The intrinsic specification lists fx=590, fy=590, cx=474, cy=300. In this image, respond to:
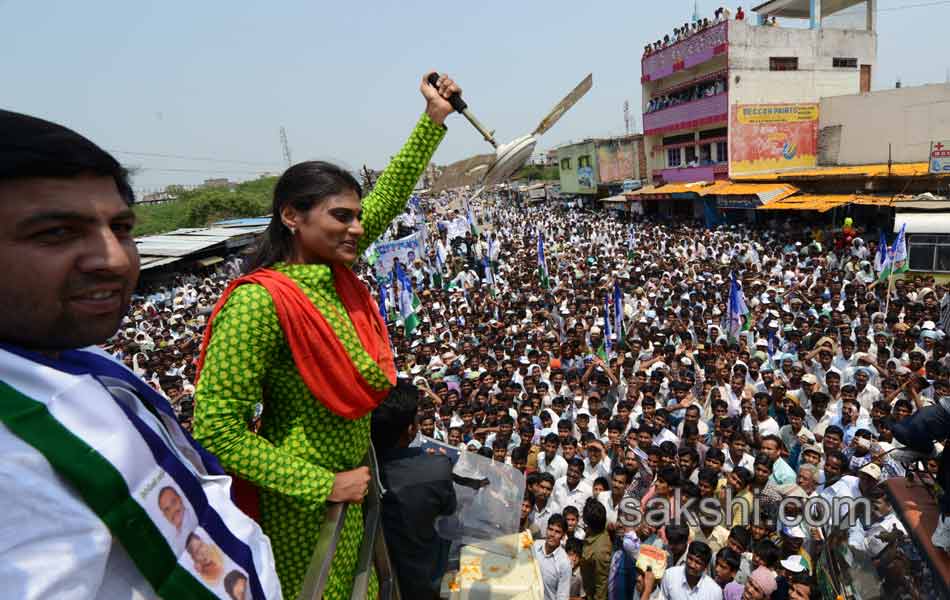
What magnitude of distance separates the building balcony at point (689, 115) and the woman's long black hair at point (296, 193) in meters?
25.8

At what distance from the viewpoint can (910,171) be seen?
17.5m

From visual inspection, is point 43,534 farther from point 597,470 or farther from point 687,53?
point 687,53

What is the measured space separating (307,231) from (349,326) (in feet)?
0.96

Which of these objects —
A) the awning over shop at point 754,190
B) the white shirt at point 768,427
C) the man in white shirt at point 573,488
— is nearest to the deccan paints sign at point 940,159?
the awning over shop at point 754,190

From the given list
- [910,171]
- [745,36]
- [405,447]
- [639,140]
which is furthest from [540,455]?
[639,140]

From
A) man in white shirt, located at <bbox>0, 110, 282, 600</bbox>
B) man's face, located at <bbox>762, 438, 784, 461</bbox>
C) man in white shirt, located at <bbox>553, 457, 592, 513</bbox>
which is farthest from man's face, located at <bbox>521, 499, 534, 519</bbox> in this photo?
man in white shirt, located at <bbox>0, 110, 282, 600</bbox>

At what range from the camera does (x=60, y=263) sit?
0.75m

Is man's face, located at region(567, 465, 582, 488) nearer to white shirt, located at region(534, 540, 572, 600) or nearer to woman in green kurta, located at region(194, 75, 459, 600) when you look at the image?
white shirt, located at region(534, 540, 572, 600)

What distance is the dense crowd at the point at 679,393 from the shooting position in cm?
392

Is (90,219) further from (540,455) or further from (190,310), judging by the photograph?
(190,310)

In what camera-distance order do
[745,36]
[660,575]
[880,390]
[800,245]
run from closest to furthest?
[660,575] < [880,390] < [800,245] < [745,36]

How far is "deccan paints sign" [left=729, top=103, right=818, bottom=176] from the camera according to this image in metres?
23.7

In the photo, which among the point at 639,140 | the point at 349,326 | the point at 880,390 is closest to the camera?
the point at 349,326

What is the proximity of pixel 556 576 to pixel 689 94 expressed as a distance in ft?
89.8
